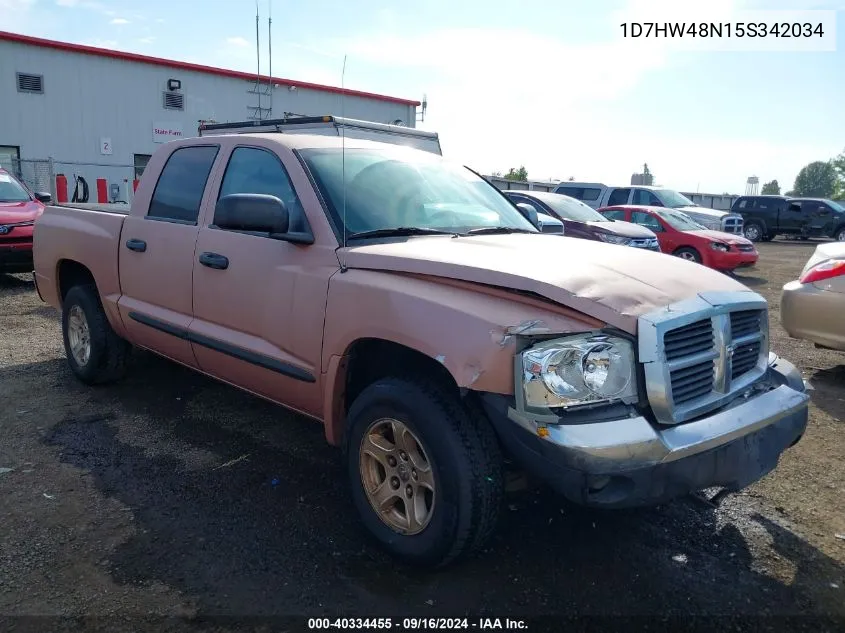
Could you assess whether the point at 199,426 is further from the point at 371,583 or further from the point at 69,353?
the point at 371,583

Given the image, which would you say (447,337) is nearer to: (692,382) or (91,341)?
(692,382)

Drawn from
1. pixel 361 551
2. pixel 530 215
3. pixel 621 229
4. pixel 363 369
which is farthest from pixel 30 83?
pixel 361 551

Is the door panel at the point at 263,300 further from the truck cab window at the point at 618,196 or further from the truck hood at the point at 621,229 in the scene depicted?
the truck cab window at the point at 618,196

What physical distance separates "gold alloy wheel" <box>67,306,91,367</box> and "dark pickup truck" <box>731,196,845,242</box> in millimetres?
27051

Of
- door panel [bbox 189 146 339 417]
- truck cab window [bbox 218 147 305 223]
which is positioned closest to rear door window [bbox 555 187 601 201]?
truck cab window [bbox 218 147 305 223]

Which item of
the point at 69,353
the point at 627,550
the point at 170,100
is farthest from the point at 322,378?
the point at 170,100

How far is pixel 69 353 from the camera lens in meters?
5.48

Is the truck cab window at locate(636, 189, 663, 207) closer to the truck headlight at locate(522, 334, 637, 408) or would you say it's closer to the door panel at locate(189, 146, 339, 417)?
the door panel at locate(189, 146, 339, 417)

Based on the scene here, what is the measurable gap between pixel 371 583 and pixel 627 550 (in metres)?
1.18

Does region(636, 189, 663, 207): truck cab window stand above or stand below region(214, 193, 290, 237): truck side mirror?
below

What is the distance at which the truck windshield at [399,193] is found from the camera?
3475mm

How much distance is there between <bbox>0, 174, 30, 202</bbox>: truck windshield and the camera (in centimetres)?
1055

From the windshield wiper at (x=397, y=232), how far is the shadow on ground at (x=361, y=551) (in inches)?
53.2

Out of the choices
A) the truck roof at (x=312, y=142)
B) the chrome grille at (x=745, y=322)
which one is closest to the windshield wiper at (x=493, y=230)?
the truck roof at (x=312, y=142)
